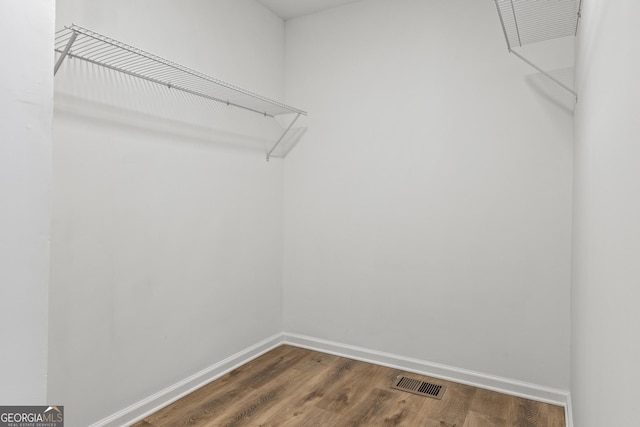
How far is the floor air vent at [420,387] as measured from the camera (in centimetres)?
236

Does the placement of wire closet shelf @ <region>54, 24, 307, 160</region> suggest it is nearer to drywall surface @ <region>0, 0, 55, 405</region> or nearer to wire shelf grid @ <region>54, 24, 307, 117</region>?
wire shelf grid @ <region>54, 24, 307, 117</region>

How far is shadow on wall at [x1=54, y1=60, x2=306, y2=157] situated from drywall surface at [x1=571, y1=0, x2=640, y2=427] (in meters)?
1.96

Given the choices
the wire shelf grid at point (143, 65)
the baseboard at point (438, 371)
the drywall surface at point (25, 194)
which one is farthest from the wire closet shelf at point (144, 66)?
the baseboard at point (438, 371)

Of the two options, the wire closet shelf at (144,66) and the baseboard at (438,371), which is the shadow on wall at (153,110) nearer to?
the wire closet shelf at (144,66)

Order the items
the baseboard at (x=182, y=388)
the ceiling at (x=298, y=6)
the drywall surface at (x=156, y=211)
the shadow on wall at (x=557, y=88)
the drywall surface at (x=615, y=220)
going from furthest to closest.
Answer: the ceiling at (x=298, y=6) → the shadow on wall at (x=557, y=88) → the baseboard at (x=182, y=388) → the drywall surface at (x=156, y=211) → the drywall surface at (x=615, y=220)

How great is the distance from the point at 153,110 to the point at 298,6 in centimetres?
146

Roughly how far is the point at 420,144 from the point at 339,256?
99cm

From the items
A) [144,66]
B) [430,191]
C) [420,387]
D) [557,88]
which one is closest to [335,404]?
[420,387]

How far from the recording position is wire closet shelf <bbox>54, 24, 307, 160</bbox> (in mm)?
1629

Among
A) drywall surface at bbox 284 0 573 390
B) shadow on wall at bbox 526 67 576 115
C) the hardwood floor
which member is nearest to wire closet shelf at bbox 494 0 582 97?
shadow on wall at bbox 526 67 576 115

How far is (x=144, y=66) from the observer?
2.00 m

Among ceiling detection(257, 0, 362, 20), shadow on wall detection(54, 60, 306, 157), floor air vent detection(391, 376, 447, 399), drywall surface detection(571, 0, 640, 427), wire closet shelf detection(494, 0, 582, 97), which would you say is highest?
ceiling detection(257, 0, 362, 20)

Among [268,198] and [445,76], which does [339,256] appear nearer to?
[268,198]

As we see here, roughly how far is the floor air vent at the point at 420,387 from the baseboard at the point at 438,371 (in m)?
0.13
